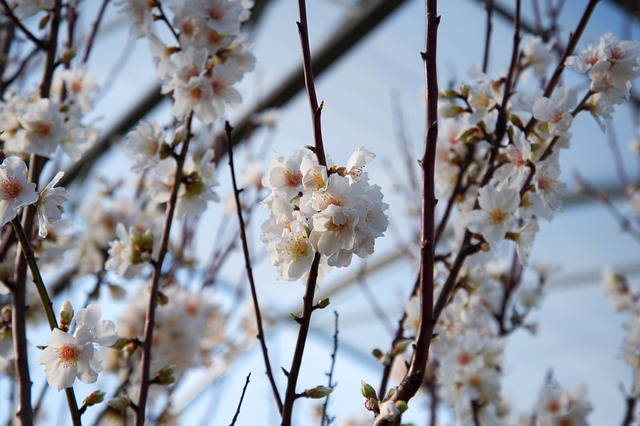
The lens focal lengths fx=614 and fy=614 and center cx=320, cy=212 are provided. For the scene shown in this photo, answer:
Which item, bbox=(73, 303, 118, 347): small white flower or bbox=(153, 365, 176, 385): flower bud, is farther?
bbox=(153, 365, 176, 385): flower bud

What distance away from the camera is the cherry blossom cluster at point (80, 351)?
1.91 ft

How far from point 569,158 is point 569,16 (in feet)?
3.12

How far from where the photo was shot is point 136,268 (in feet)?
2.75

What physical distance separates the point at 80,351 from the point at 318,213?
0.91ft

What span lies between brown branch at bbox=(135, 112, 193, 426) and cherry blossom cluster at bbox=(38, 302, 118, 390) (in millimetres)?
88

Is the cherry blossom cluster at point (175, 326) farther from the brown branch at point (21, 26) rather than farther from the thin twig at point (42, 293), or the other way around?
the thin twig at point (42, 293)

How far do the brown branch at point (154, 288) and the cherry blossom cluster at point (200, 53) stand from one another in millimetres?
34

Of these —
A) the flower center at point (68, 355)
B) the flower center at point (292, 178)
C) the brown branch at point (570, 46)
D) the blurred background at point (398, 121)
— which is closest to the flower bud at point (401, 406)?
the flower center at point (292, 178)

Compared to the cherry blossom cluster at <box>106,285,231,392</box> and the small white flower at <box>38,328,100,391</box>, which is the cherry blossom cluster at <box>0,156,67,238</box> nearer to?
the small white flower at <box>38,328,100,391</box>

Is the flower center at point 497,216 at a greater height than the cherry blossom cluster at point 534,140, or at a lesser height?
lesser

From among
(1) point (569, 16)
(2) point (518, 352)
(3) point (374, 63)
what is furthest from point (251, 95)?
(2) point (518, 352)

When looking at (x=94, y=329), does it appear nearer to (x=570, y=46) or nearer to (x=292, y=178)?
(x=292, y=178)

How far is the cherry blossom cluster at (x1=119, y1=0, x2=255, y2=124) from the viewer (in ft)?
2.63

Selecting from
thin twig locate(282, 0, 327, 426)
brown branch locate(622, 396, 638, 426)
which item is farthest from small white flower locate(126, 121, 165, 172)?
brown branch locate(622, 396, 638, 426)
